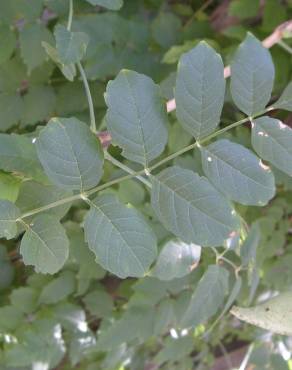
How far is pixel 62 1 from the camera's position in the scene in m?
0.88

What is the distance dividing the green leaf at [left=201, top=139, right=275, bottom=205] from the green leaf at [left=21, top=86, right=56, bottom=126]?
52cm

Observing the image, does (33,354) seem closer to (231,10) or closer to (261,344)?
(261,344)

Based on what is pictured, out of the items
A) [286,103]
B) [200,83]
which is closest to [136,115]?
[200,83]

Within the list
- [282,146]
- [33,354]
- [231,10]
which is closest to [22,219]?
[282,146]

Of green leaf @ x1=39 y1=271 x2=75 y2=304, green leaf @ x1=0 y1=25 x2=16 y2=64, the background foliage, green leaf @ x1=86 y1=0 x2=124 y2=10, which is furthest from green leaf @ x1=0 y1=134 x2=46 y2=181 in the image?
green leaf @ x1=39 y1=271 x2=75 y2=304

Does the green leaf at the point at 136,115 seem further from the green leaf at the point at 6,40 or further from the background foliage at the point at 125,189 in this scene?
the green leaf at the point at 6,40

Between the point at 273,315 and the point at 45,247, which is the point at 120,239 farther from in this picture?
the point at 273,315

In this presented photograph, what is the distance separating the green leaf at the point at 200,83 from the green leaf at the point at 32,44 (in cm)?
43

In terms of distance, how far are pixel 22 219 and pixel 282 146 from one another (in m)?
0.30

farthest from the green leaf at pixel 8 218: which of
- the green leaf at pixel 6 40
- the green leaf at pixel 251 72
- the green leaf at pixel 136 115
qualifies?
the green leaf at pixel 6 40

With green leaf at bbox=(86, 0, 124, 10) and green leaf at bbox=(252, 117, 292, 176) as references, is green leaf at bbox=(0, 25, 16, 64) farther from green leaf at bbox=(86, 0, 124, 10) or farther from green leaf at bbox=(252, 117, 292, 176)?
green leaf at bbox=(252, 117, 292, 176)

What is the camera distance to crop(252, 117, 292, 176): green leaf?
64 cm

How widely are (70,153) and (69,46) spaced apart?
20 cm

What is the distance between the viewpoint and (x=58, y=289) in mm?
1139
